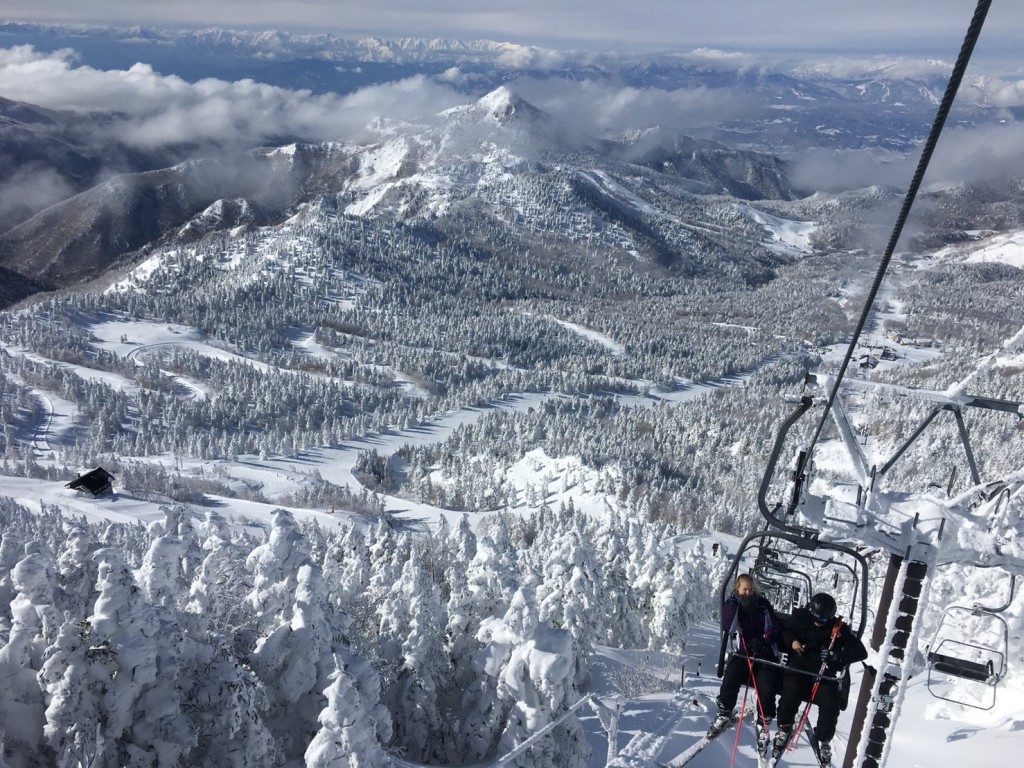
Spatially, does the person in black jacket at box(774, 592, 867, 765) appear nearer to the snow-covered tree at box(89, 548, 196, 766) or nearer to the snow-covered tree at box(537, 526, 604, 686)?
the snow-covered tree at box(89, 548, 196, 766)

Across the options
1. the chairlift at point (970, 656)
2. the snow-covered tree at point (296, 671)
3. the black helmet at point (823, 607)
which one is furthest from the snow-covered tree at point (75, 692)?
the chairlift at point (970, 656)

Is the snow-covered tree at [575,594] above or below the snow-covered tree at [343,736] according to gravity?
below

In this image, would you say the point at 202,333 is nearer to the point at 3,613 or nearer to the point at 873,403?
the point at 873,403

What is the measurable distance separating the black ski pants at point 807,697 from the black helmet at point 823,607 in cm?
75

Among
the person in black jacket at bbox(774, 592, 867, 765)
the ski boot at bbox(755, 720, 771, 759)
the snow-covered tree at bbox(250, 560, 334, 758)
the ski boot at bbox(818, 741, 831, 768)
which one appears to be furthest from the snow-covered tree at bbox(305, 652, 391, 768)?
the ski boot at bbox(818, 741, 831, 768)

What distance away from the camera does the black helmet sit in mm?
8961

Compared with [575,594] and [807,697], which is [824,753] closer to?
[807,697]

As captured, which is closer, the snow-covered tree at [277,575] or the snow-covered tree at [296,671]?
the snow-covered tree at [296,671]

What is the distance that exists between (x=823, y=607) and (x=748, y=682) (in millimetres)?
1497

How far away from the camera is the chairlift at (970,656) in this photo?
1083 cm

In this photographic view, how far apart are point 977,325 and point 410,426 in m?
159

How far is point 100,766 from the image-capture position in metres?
11.8

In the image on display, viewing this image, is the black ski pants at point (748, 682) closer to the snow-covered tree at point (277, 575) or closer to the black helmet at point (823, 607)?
the black helmet at point (823, 607)

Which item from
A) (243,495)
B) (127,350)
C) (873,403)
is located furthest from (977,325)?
(127,350)
